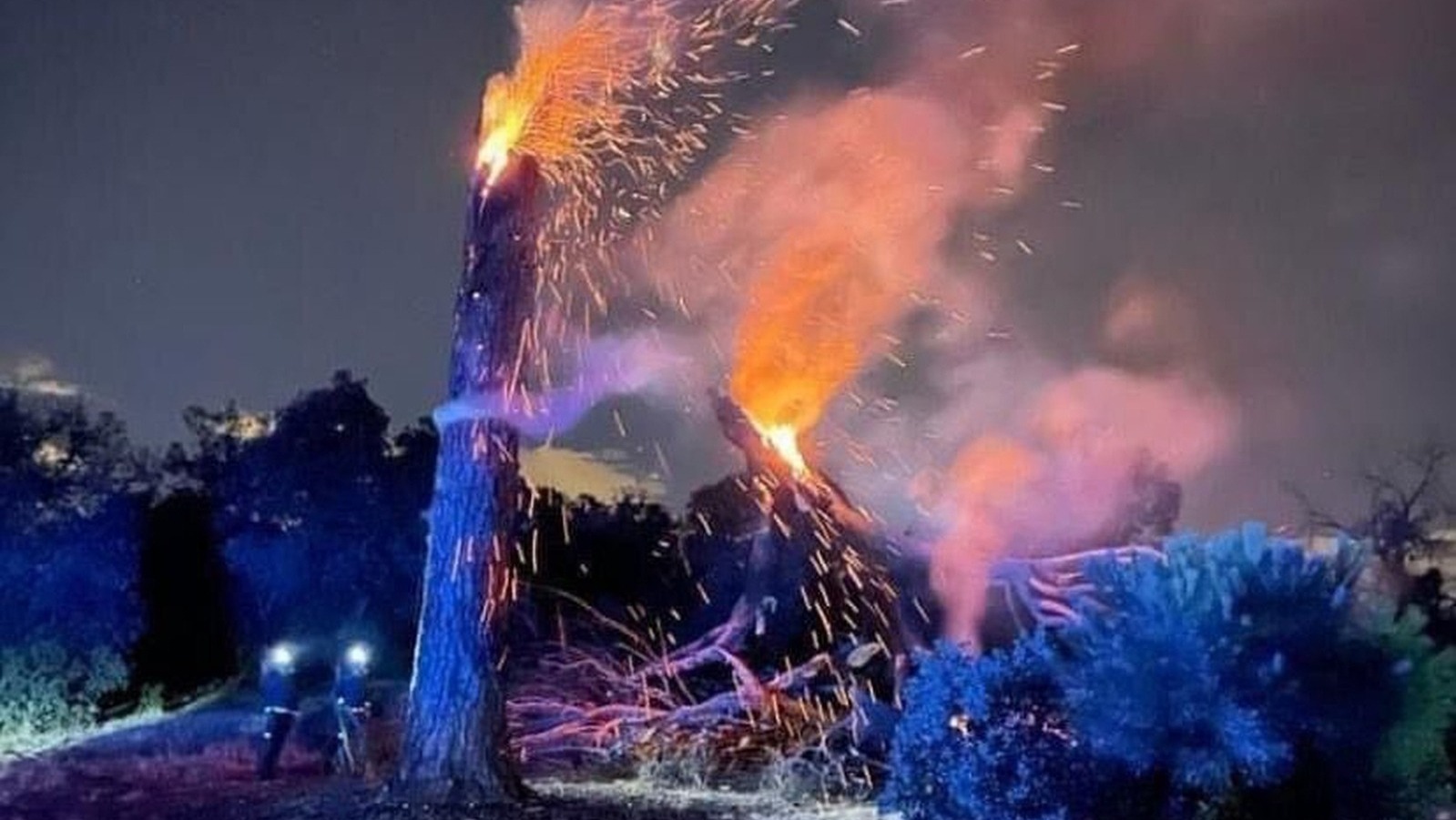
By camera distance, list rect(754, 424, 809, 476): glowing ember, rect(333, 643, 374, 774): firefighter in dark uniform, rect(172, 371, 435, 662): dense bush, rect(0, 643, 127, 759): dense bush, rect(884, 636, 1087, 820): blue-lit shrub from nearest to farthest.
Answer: rect(884, 636, 1087, 820): blue-lit shrub < rect(754, 424, 809, 476): glowing ember < rect(333, 643, 374, 774): firefighter in dark uniform < rect(0, 643, 127, 759): dense bush < rect(172, 371, 435, 662): dense bush

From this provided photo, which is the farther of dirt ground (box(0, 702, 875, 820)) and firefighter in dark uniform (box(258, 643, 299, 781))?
firefighter in dark uniform (box(258, 643, 299, 781))

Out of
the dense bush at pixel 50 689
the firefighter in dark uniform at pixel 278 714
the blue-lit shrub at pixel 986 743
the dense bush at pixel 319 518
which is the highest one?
the dense bush at pixel 319 518

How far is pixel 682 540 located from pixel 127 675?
8.45m

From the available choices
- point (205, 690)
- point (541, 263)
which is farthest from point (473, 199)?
point (205, 690)

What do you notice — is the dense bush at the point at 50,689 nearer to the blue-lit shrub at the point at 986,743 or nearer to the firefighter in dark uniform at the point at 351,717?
the firefighter in dark uniform at the point at 351,717

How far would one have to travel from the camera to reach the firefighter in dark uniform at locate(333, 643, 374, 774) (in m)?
14.1

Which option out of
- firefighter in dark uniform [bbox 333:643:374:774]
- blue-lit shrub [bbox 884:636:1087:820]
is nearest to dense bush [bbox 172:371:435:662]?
firefighter in dark uniform [bbox 333:643:374:774]

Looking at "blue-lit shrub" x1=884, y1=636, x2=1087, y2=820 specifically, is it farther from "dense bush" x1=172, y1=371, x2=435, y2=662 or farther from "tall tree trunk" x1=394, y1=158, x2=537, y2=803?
"dense bush" x1=172, y1=371, x2=435, y2=662

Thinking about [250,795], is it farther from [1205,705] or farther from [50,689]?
[1205,705]

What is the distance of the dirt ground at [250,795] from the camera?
11.3 meters

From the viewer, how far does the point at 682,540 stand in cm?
2473

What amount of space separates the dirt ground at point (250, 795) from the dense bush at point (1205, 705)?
3169mm

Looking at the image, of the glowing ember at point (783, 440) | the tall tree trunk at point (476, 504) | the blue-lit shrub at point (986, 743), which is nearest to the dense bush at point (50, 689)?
the tall tree trunk at point (476, 504)

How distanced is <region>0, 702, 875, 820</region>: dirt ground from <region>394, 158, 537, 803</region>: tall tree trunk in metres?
0.62
